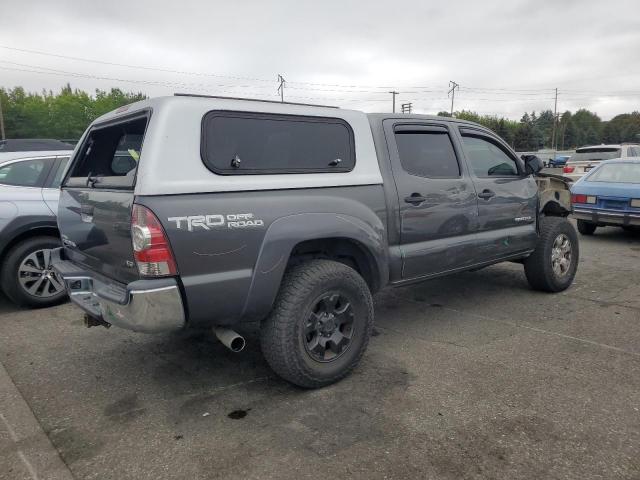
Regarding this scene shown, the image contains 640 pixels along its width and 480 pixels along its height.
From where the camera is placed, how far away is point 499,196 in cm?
471

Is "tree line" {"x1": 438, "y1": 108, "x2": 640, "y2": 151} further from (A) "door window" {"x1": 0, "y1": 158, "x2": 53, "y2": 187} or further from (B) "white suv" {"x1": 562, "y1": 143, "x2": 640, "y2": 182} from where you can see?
(A) "door window" {"x1": 0, "y1": 158, "x2": 53, "y2": 187}

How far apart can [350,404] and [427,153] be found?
2.21 meters

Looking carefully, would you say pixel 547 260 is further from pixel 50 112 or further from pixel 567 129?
pixel 567 129

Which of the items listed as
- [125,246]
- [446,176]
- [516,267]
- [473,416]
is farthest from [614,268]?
[125,246]

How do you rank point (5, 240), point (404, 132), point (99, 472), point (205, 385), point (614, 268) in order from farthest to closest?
1. point (614, 268)
2. point (5, 240)
3. point (404, 132)
4. point (205, 385)
5. point (99, 472)

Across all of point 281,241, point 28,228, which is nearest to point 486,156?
point 281,241

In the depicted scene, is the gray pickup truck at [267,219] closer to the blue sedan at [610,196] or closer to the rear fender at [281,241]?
the rear fender at [281,241]

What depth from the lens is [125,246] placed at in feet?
9.23

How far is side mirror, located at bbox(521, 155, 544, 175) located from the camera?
196 inches

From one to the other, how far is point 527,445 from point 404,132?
2488 mm

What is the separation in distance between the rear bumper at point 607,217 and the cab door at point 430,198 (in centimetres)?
540

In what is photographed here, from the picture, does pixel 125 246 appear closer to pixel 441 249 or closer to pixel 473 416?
pixel 473 416

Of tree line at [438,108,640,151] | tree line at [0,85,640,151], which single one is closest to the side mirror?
tree line at [0,85,640,151]

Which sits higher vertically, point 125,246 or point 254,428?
point 125,246
